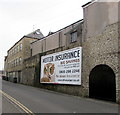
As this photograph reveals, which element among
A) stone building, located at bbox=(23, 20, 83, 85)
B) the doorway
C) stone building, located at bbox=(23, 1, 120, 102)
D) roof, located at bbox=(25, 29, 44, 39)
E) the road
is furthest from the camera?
roof, located at bbox=(25, 29, 44, 39)

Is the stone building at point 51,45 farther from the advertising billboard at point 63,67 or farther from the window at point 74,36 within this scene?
the advertising billboard at point 63,67

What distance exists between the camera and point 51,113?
8.50 metres

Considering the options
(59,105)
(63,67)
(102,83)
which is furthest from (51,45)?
(59,105)

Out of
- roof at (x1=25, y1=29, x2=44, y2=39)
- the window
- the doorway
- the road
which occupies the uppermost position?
roof at (x1=25, y1=29, x2=44, y2=39)

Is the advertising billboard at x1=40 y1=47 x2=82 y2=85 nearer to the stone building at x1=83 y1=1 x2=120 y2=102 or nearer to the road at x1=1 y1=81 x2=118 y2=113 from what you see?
the stone building at x1=83 y1=1 x2=120 y2=102

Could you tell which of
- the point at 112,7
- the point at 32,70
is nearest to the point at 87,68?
the point at 112,7

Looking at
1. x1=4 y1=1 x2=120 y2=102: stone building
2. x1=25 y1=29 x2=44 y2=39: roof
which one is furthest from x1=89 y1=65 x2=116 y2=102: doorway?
x1=25 y1=29 x2=44 y2=39: roof

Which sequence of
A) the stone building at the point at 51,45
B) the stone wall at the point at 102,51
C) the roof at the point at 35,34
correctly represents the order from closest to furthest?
the stone wall at the point at 102,51 → the stone building at the point at 51,45 → the roof at the point at 35,34

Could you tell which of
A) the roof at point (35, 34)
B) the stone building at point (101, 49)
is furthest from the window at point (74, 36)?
the roof at point (35, 34)

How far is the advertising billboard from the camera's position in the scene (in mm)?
17312

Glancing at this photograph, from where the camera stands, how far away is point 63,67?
1945cm

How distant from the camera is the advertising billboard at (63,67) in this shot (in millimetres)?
→ 17312

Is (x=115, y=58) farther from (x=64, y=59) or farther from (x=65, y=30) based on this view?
(x=65, y=30)

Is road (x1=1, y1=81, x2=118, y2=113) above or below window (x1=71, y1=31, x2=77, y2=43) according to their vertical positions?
below
